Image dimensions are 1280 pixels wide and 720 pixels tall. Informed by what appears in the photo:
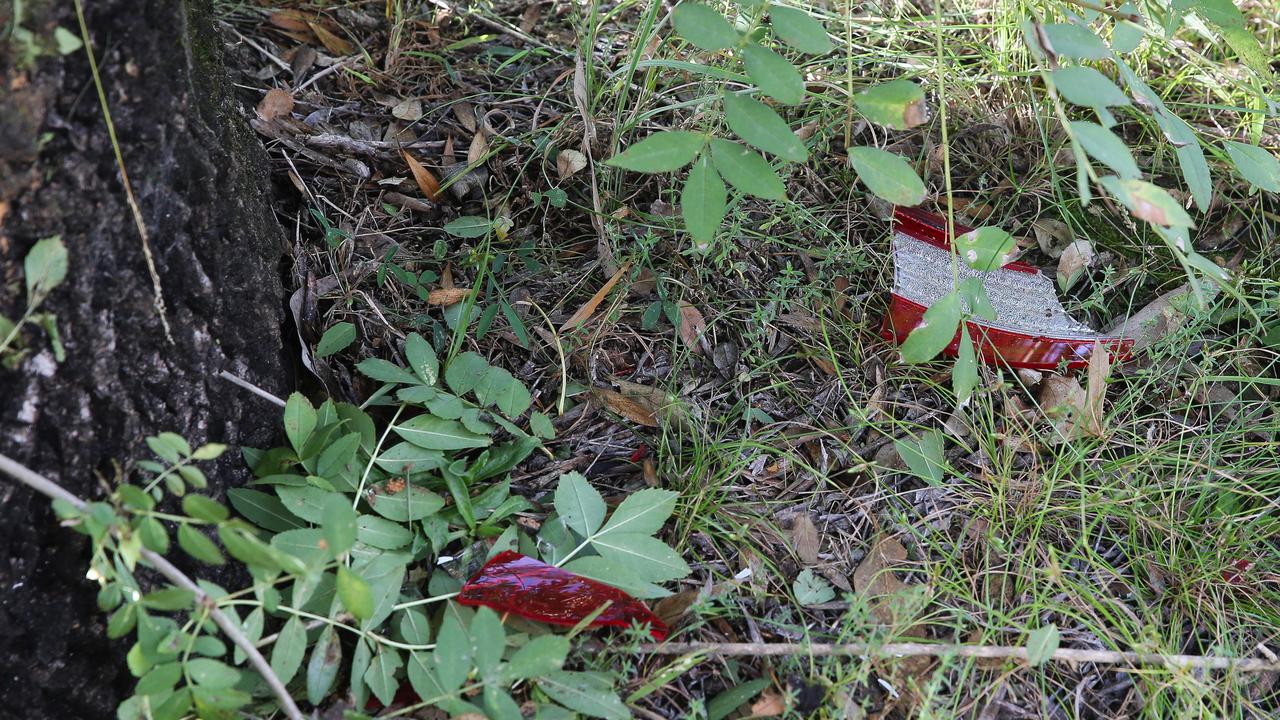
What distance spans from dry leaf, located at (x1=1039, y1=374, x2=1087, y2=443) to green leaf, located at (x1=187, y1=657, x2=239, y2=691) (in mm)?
1448

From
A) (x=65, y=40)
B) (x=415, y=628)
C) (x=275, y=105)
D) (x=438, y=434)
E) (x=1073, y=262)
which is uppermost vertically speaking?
(x=65, y=40)

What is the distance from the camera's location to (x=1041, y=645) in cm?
138

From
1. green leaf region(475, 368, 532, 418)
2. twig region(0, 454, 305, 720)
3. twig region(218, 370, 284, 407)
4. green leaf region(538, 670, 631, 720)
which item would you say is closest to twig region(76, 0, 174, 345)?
twig region(218, 370, 284, 407)

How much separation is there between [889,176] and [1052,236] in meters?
0.91

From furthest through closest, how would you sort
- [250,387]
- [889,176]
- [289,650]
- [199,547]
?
[250,387], [889,176], [289,650], [199,547]

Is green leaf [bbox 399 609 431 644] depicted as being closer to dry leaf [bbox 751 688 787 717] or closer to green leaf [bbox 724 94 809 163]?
dry leaf [bbox 751 688 787 717]

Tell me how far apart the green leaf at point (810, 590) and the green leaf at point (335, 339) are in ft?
3.00

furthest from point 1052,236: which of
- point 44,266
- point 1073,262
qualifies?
point 44,266

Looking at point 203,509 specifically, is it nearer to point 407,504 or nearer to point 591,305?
point 407,504

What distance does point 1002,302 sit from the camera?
1964 millimetres

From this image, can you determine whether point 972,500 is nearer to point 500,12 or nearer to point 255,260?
point 255,260

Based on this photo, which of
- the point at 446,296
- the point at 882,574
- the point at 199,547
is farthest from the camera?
the point at 446,296

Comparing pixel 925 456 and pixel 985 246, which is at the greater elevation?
pixel 985 246

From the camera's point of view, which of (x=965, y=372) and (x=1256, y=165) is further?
(x=1256, y=165)
